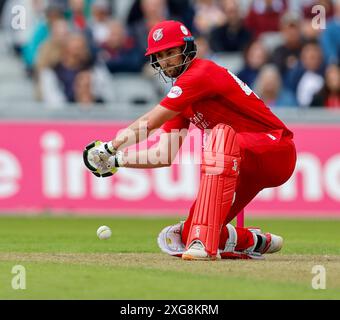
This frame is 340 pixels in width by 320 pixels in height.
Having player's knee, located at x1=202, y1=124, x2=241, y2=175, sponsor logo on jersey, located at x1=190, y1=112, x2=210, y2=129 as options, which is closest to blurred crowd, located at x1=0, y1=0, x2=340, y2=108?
sponsor logo on jersey, located at x1=190, y1=112, x2=210, y2=129

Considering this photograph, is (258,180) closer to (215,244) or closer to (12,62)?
(215,244)

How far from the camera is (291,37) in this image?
19266 millimetres

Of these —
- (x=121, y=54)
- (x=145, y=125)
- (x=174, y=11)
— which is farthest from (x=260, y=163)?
(x=174, y=11)

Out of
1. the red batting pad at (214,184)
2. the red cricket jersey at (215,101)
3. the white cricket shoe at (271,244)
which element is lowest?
the white cricket shoe at (271,244)

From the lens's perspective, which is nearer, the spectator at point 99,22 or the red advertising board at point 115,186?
the red advertising board at point 115,186

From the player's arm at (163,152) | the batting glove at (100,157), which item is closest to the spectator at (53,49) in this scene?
the player's arm at (163,152)

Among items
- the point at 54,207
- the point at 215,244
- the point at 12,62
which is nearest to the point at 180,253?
the point at 215,244

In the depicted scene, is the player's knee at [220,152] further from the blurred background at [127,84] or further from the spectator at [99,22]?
the spectator at [99,22]

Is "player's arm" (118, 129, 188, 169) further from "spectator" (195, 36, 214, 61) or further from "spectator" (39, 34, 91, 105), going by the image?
"spectator" (195, 36, 214, 61)

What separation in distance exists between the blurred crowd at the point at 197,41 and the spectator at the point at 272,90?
0.02 m

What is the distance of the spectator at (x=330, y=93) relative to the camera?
1812cm

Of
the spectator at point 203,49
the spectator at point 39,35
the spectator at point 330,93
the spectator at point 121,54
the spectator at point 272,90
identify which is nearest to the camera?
the spectator at point 330,93

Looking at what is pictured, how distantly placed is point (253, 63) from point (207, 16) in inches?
87.2
